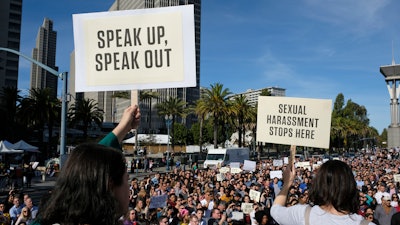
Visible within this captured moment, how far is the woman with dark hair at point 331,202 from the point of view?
8.07 feet

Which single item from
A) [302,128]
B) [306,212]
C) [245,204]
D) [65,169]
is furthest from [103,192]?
[245,204]

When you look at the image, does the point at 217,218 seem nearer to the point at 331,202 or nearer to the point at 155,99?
the point at 331,202

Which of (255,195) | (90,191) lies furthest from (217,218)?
(90,191)

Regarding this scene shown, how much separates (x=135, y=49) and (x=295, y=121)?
12.5 feet

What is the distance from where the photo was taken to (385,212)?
923 cm

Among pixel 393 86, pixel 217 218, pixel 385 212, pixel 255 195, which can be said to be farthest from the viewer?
pixel 393 86

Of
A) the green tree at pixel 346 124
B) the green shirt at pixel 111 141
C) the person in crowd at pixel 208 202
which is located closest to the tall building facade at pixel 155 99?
the green tree at pixel 346 124

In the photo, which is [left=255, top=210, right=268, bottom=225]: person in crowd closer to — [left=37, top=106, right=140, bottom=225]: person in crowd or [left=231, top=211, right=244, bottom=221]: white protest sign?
[left=231, top=211, right=244, bottom=221]: white protest sign

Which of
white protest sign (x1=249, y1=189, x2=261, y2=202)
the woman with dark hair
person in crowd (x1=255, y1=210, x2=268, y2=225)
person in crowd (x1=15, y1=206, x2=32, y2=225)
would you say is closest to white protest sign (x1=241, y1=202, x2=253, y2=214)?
white protest sign (x1=249, y1=189, x2=261, y2=202)

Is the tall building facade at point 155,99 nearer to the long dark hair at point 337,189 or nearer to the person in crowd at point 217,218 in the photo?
the person in crowd at point 217,218

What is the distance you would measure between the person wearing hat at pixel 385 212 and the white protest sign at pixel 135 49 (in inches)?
308

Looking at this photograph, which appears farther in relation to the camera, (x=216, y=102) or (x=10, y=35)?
(x=10, y=35)

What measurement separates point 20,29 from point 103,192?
123m

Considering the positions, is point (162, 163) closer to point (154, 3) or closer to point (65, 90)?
point (65, 90)
